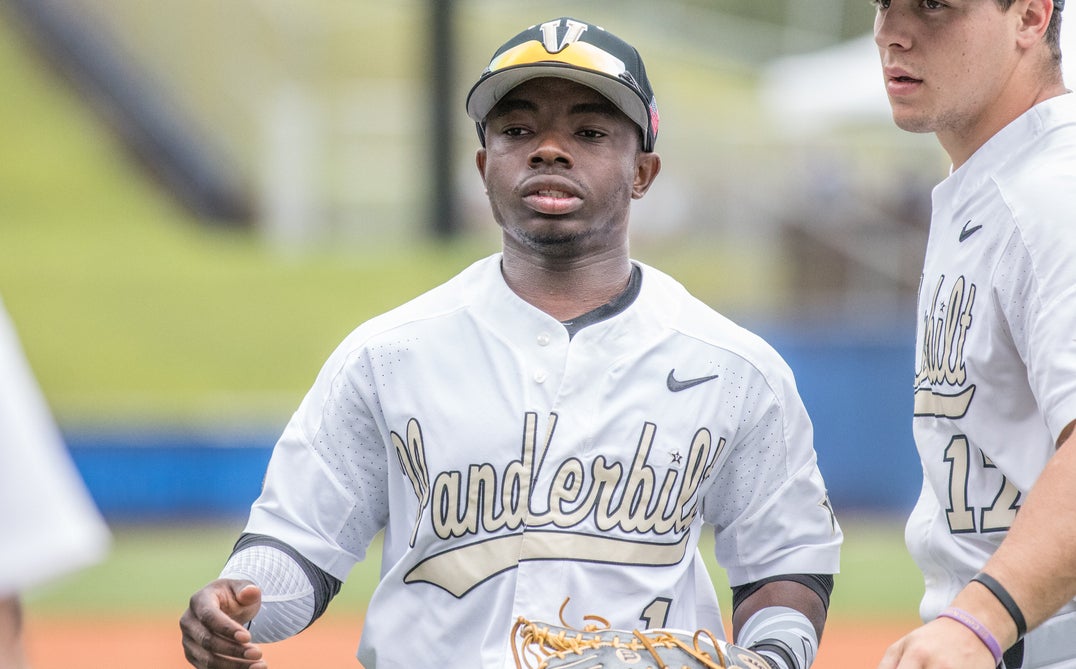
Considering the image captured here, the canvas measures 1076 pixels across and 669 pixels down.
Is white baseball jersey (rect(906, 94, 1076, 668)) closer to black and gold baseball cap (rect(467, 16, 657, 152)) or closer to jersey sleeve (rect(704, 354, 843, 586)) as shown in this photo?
jersey sleeve (rect(704, 354, 843, 586))

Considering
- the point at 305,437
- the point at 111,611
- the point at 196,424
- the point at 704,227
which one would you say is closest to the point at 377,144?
the point at 704,227

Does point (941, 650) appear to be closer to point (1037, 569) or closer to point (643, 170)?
point (1037, 569)

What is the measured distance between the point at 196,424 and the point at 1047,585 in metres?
8.95

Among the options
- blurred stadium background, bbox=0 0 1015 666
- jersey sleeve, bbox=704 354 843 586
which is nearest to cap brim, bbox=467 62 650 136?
jersey sleeve, bbox=704 354 843 586

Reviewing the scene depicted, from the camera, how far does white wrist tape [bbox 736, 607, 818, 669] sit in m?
2.60

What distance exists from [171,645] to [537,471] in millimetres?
5875

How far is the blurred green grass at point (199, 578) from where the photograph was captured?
900cm

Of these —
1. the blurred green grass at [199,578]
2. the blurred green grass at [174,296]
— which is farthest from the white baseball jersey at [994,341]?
the blurred green grass at [174,296]

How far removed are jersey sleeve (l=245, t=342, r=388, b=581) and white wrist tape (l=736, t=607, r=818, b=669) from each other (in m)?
0.77

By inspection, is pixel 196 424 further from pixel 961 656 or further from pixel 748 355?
pixel 961 656

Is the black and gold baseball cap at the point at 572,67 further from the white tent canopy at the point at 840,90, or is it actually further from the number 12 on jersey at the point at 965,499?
the white tent canopy at the point at 840,90

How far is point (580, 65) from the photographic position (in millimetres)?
2660

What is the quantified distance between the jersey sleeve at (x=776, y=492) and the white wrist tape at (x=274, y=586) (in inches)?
32.4

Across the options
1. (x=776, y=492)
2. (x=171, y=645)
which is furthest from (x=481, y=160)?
(x=171, y=645)
